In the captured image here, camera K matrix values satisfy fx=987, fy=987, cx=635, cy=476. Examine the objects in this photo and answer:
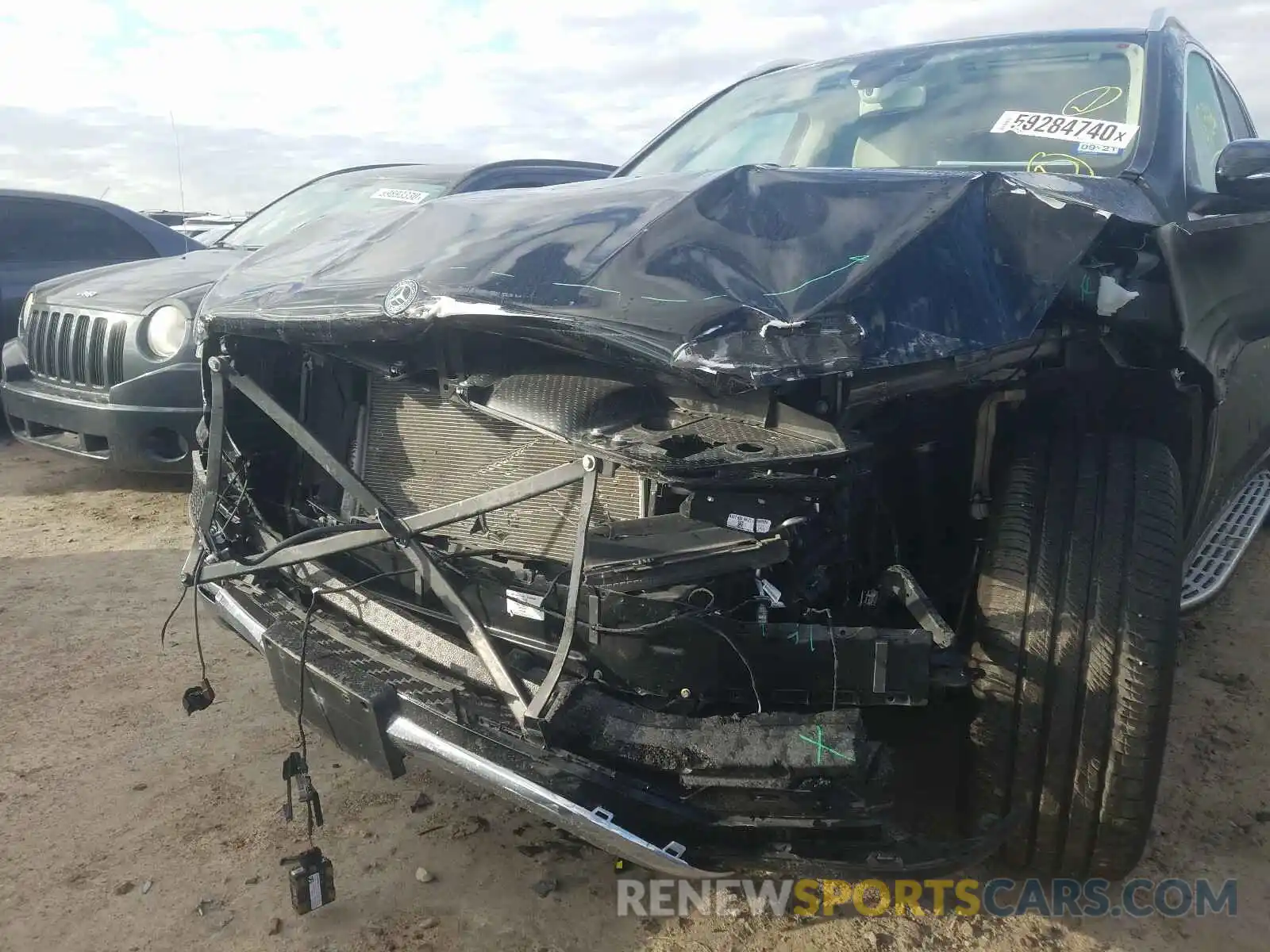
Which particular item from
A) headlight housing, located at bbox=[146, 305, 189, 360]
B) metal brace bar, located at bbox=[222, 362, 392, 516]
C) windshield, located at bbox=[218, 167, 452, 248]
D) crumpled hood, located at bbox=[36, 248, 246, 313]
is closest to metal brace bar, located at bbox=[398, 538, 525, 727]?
metal brace bar, located at bbox=[222, 362, 392, 516]

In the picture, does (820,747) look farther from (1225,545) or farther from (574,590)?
(1225,545)

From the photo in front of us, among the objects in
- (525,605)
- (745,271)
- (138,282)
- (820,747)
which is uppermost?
(745,271)

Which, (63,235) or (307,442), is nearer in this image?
(307,442)

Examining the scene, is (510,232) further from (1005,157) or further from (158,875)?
(158,875)

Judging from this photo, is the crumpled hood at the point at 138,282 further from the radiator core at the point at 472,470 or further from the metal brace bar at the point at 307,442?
the radiator core at the point at 472,470

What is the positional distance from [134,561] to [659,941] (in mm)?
3299

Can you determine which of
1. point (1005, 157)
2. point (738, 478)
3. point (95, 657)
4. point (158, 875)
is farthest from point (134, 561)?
point (1005, 157)

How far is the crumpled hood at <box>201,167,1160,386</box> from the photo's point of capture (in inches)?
70.4

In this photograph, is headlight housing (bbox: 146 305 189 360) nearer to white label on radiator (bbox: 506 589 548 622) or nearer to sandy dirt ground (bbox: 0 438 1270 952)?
sandy dirt ground (bbox: 0 438 1270 952)

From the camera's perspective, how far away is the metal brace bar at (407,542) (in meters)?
2.08

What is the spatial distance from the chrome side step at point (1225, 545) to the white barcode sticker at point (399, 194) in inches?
172

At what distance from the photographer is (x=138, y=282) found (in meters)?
5.23

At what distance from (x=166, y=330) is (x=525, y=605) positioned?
3571 mm

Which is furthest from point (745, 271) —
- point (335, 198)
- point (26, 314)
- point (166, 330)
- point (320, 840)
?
point (26, 314)
